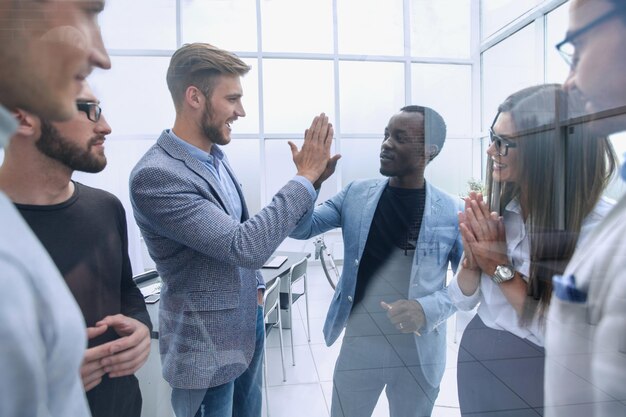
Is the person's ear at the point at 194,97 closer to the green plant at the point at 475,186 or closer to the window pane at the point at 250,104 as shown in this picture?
the window pane at the point at 250,104

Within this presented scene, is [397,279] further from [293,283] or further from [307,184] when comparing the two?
[307,184]

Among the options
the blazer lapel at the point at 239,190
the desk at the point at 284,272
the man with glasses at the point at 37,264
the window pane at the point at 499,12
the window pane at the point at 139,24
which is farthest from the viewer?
the window pane at the point at 499,12

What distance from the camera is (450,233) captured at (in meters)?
1.13

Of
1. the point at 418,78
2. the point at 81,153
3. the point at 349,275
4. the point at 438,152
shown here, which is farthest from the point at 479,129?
the point at 81,153

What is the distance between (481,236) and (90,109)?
3.44 ft

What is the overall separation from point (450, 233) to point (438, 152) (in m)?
0.27

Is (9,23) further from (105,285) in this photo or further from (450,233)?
(450,233)

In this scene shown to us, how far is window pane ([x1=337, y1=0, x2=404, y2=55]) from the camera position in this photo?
1.03 m

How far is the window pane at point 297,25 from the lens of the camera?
3.02ft

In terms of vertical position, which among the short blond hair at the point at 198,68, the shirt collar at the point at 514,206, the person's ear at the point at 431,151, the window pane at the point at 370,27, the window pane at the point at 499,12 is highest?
the window pane at the point at 499,12

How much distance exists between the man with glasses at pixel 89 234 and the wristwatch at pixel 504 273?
0.96 meters

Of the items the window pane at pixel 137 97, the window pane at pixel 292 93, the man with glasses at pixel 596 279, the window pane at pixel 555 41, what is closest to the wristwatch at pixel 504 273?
the man with glasses at pixel 596 279

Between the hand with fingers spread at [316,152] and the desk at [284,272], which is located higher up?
the hand with fingers spread at [316,152]

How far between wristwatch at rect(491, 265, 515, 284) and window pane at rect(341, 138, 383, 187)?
48cm
